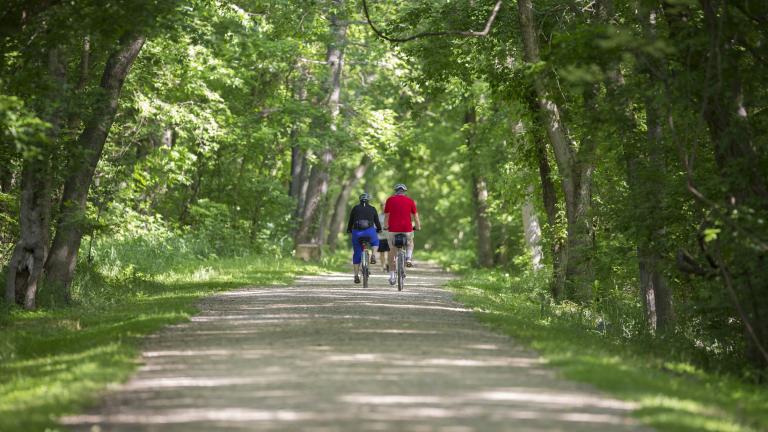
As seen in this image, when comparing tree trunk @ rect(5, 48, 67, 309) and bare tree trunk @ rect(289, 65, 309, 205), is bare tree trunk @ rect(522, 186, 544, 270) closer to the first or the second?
bare tree trunk @ rect(289, 65, 309, 205)

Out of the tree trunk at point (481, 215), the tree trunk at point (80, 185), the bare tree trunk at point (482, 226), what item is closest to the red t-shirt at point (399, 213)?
the tree trunk at point (80, 185)

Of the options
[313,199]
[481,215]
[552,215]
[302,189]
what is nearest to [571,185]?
[552,215]

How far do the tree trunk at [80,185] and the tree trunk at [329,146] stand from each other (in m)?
18.6

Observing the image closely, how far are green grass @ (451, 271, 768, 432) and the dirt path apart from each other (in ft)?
0.90

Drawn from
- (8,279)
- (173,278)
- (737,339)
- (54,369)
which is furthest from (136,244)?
(54,369)

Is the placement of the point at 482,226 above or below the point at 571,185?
below

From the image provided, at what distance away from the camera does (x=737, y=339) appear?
731 inches

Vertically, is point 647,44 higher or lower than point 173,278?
higher

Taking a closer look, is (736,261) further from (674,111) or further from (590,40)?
(590,40)

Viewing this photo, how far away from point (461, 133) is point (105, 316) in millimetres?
28304

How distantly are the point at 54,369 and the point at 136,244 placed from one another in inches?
801

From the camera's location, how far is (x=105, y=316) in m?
18.2

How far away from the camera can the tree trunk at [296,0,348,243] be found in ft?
136

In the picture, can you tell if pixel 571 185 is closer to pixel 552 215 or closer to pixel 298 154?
pixel 552 215
